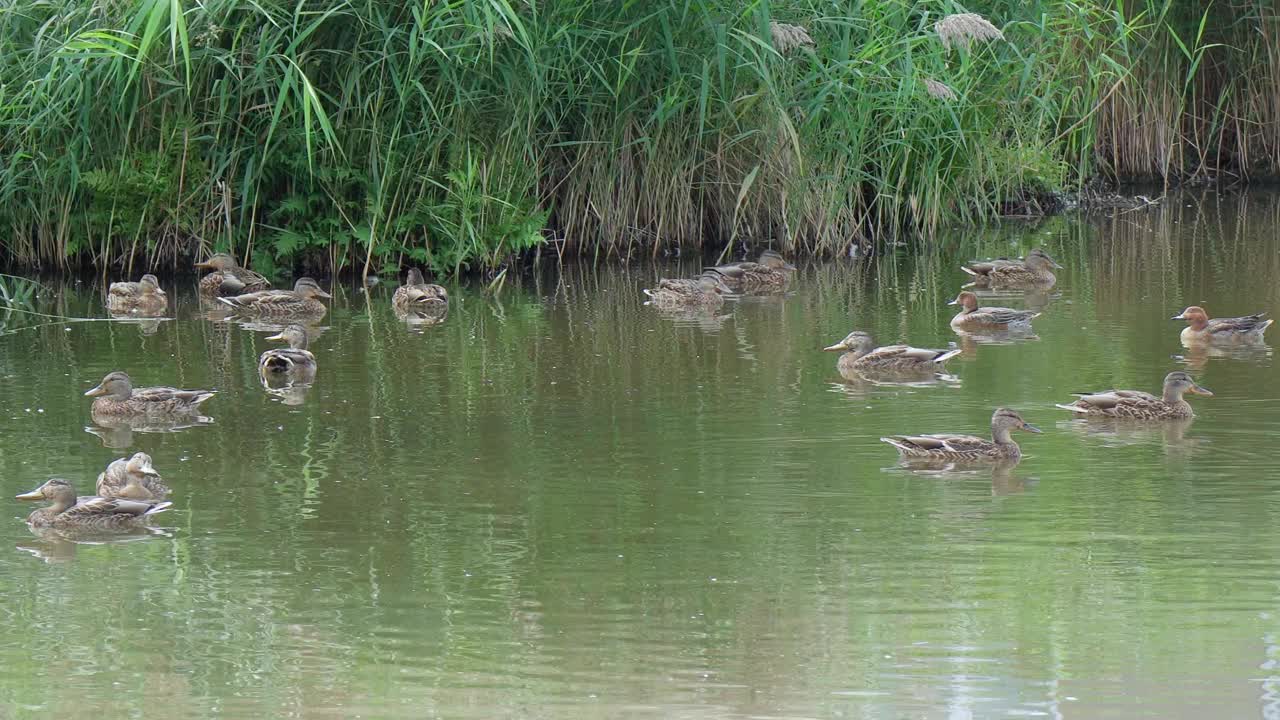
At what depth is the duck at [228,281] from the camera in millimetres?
15758

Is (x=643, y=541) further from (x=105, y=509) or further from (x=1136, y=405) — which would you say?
(x=1136, y=405)

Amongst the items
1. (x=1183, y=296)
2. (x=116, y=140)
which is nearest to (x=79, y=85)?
(x=116, y=140)

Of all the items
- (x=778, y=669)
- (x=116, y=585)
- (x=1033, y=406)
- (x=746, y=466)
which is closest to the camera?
(x=778, y=669)

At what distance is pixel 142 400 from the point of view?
11.0m

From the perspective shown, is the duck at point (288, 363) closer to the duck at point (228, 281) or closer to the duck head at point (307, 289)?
the duck head at point (307, 289)

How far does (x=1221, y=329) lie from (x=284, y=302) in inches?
283

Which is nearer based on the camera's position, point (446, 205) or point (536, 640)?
point (536, 640)

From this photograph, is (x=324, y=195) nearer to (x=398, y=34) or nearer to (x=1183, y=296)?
(x=398, y=34)

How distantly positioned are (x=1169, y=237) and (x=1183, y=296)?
4.44 m

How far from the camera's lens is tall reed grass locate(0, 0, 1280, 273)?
50.8 ft

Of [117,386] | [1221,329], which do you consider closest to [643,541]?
[117,386]

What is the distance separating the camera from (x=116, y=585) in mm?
7754

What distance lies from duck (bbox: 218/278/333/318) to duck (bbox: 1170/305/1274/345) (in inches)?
262

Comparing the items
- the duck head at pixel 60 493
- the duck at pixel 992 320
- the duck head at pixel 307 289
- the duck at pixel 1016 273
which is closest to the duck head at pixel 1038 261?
the duck at pixel 1016 273
